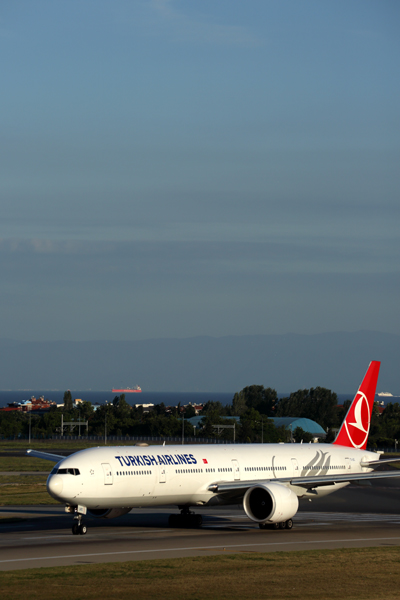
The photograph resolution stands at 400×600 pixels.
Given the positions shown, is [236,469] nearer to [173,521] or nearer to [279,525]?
[279,525]

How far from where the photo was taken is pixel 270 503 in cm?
4203

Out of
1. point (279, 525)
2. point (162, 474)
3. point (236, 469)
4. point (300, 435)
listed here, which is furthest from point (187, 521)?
point (300, 435)

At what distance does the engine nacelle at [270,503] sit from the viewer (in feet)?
136

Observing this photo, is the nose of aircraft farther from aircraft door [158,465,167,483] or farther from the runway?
aircraft door [158,465,167,483]

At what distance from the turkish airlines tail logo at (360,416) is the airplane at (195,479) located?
4121 millimetres

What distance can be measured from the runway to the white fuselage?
1.96 meters

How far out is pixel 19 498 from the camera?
210 ft

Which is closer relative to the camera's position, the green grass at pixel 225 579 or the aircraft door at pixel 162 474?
the green grass at pixel 225 579

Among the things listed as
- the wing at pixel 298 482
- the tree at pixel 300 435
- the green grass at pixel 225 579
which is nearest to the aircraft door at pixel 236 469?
the wing at pixel 298 482

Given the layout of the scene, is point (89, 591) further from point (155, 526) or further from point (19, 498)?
point (19, 498)

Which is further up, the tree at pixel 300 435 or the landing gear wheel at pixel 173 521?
the tree at pixel 300 435

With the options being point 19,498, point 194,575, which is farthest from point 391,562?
point 19,498

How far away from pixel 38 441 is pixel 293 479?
13684cm

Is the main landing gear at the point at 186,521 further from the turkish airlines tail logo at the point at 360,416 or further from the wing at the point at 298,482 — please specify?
the turkish airlines tail logo at the point at 360,416
